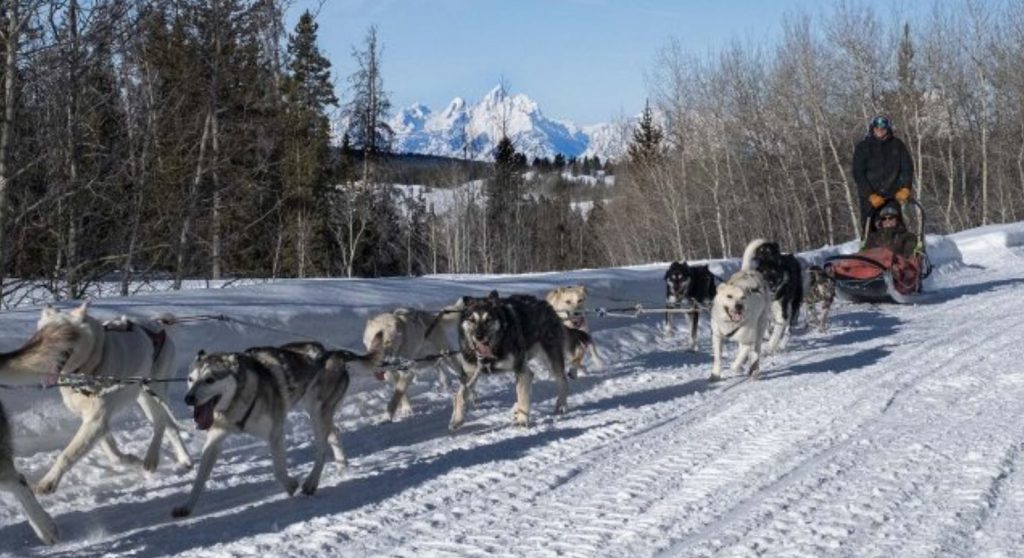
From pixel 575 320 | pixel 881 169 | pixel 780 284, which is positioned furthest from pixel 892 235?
pixel 575 320

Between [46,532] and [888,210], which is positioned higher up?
[888,210]

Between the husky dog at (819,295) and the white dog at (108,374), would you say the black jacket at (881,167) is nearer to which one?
the husky dog at (819,295)

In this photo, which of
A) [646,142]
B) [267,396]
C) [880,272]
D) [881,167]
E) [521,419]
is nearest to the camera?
[267,396]

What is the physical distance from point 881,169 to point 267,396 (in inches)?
446

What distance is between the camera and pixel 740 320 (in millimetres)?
8930

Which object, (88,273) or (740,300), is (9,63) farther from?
(740,300)

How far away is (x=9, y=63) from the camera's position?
862 centimetres

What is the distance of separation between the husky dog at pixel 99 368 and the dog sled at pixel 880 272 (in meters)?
9.61

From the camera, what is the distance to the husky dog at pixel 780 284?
35.2 feet

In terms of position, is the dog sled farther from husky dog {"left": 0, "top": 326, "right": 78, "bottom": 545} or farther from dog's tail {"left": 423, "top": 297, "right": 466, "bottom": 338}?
husky dog {"left": 0, "top": 326, "right": 78, "bottom": 545}

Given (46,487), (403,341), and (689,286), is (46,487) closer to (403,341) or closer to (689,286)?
(403,341)

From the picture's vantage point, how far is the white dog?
546 cm

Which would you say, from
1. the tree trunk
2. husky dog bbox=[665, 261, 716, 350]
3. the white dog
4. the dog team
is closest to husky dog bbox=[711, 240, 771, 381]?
the dog team

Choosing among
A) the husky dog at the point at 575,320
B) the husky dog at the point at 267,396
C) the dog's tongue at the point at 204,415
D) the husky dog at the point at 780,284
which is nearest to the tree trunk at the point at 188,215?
the husky dog at the point at 575,320
